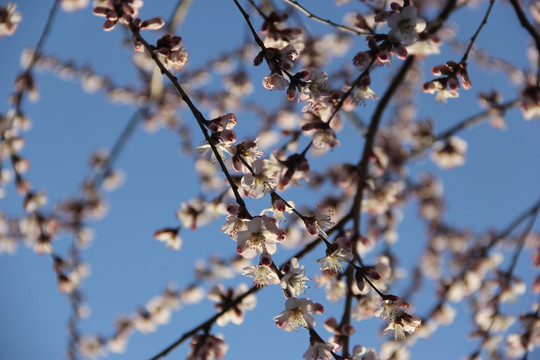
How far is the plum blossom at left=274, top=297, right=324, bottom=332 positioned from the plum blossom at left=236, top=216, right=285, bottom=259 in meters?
0.19

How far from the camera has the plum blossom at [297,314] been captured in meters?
1.29

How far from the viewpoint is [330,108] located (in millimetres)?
1813

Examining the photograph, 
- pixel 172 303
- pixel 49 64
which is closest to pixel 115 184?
pixel 49 64

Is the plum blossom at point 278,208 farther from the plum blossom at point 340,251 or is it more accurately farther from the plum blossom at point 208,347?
the plum blossom at point 208,347

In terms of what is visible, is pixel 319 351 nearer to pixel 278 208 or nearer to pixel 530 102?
pixel 278 208

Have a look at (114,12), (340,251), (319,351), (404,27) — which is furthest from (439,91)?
(114,12)

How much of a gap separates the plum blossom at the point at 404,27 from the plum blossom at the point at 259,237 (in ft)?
3.07

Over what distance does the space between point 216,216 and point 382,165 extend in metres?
1.21

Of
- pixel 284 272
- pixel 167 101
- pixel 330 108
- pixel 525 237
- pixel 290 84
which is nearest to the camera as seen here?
pixel 284 272

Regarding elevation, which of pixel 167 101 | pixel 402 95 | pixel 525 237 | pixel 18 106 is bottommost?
pixel 525 237

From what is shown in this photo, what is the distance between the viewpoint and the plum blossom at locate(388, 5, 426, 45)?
5.09 feet

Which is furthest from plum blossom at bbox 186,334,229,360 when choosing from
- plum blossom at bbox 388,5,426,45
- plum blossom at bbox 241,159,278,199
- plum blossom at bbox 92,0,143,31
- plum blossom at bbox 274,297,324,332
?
plum blossom at bbox 388,5,426,45

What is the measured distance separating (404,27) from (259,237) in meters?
1.05

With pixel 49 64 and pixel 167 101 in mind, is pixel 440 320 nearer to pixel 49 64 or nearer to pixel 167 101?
pixel 167 101
